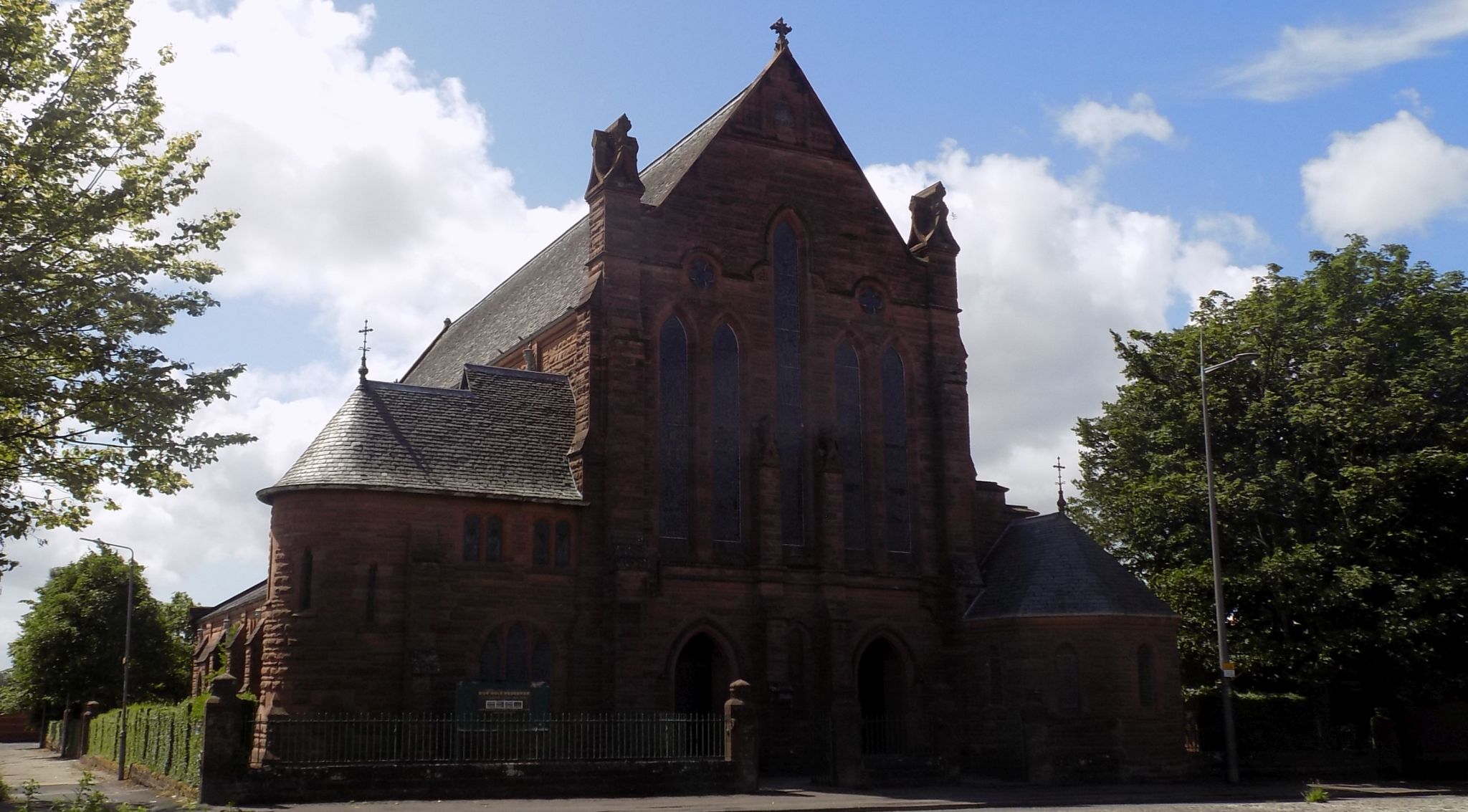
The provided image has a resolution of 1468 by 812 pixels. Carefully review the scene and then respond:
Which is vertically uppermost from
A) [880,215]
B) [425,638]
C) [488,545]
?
[880,215]

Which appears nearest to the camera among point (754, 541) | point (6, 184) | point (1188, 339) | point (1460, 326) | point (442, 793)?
point (6, 184)

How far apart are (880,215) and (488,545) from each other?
15525 mm

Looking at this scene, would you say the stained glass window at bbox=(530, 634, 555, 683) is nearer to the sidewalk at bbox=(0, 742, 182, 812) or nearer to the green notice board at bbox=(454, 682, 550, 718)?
the green notice board at bbox=(454, 682, 550, 718)

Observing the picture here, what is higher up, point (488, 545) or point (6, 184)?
point (6, 184)

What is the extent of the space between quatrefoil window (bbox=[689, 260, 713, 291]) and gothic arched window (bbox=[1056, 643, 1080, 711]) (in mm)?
13319

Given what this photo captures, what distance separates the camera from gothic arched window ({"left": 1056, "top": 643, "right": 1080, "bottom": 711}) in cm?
3322

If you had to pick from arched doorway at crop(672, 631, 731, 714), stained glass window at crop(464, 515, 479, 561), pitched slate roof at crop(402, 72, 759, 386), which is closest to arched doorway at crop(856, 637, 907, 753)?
arched doorway at crop(672, 631, 731, 714)

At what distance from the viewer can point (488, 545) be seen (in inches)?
1233

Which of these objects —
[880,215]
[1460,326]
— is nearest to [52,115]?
[880,215]

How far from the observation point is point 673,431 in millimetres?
34469

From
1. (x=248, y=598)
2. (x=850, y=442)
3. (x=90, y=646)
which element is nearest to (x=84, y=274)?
(x=850, y=442)

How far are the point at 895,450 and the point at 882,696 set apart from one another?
22.7ft

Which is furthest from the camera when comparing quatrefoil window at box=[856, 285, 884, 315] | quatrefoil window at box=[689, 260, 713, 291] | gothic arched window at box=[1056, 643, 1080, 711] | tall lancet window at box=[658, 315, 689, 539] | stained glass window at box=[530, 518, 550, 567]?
quatrefoil window at box=[856, 285, 884, 315]

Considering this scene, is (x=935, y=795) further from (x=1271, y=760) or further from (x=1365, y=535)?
(x=1365, y=535)
